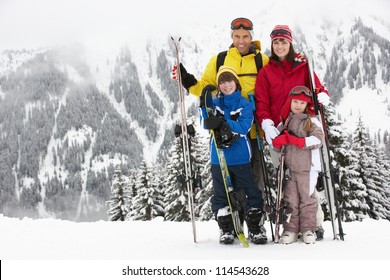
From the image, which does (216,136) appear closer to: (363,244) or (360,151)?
(363,244)

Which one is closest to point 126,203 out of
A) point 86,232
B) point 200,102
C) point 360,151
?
point 360,151

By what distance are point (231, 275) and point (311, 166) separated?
2243 mm

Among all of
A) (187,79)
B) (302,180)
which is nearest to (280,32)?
(187,79)

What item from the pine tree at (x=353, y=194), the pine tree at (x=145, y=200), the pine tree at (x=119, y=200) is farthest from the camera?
the pine tree at (x=119, y=200)

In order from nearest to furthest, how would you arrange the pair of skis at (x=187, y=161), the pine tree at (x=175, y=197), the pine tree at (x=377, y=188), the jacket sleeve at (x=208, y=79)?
the pair of skis at (x=187, y=161)
the jacket sleeve at (x=208, y=79)
the pine tree at (x=377, y=188)
the pine tree at (x=175, y=197)

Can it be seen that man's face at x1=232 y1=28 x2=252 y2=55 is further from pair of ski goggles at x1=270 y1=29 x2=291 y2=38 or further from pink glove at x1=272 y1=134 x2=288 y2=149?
pink glove at x1=272 y1=134 x2=288 y2=149

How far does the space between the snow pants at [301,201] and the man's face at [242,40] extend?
2082 mm

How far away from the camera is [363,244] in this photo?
5.41 meters

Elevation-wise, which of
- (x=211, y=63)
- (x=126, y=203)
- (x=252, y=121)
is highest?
(x=211, y=63)

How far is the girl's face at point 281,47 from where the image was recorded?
5871mm


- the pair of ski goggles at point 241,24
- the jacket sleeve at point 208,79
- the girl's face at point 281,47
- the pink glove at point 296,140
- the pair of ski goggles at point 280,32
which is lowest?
the pink glove at point 296,140

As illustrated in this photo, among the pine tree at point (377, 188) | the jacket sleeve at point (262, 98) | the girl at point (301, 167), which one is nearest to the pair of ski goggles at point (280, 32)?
the jacket sleeve at point (262, 98)

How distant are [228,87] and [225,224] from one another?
2.03m

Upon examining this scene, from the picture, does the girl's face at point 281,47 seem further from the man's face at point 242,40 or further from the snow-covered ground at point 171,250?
the snow-covered ground at point 171,250
